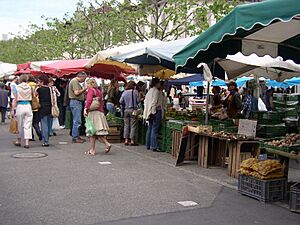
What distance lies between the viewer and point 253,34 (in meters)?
7.20

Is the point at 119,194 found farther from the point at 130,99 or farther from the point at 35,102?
the point at 35,102

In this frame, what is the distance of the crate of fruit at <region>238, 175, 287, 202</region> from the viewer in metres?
6.32

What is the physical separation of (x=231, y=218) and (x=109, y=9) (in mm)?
21034

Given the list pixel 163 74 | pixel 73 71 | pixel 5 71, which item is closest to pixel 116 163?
pixel 163 74

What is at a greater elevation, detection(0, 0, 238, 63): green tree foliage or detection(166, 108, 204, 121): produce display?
detection(0, 0, 238, 63): green tree foliage

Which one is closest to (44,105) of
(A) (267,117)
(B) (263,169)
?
(A) (267,117)

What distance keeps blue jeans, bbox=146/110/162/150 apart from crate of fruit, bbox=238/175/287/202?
4364 mm

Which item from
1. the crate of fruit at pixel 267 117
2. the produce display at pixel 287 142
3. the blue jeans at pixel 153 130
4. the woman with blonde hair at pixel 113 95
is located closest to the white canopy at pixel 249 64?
the crate of fruit at pixel 267 117

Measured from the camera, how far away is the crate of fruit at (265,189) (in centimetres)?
632

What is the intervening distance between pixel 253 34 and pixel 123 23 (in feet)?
56.2

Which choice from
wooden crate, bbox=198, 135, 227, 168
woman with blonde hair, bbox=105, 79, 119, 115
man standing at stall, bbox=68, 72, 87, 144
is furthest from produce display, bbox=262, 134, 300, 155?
woman with blonde hair, bbox=105, 79, 119, 115

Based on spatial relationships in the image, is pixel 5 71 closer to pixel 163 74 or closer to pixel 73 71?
pixel 73 71

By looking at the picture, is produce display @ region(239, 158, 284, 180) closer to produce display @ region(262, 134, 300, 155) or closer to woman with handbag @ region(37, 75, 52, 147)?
produce display @ region(262, 134, 300, 155)

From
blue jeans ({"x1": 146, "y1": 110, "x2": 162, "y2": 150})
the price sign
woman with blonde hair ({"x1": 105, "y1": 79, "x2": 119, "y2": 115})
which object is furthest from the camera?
woman with blonde hair ({"x1": 105, "y1": 79, "x2": 119, "y2": 115})
